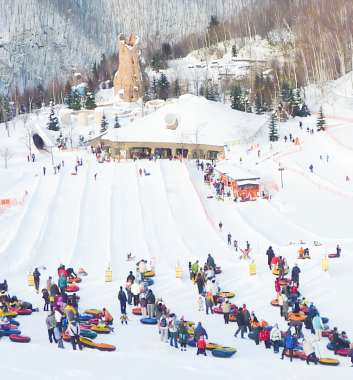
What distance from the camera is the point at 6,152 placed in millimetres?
54094

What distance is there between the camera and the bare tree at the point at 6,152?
2105 inches

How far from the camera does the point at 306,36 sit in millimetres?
75250

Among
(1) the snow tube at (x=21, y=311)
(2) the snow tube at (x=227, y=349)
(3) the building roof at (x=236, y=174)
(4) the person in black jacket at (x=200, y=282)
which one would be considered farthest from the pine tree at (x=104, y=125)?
(2) the snow tube at (x=227, y=349)

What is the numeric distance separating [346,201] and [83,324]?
2283 cm

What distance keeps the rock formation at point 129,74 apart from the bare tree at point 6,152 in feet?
95.0

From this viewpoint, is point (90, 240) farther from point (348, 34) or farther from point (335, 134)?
point (348, 34)

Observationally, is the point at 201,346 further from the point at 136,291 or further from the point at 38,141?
the point at 38,141

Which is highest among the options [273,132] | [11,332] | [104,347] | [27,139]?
[11,332]

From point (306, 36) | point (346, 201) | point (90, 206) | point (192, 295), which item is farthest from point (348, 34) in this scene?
point (192, 295)

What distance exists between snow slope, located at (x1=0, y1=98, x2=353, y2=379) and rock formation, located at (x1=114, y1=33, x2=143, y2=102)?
105ft

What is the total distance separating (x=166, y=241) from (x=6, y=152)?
98.2 feet

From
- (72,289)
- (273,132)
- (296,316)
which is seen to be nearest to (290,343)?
(296,316)

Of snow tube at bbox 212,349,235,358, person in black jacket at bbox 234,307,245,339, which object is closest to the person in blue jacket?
snow tube at bbox 212,349,235,358

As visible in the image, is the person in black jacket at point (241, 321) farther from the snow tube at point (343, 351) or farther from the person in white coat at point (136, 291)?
the person in white coat at point (136, 291)
